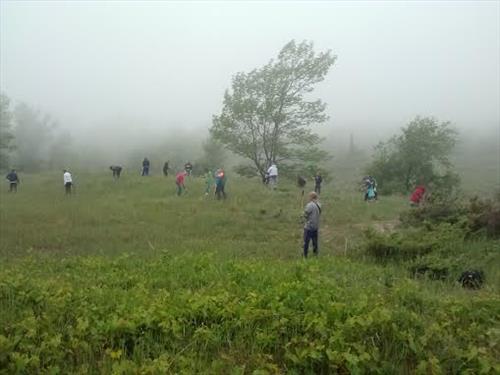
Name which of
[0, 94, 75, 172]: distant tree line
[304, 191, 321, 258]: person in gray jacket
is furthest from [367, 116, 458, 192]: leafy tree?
[0, 94, 75, 172]: distant tree line

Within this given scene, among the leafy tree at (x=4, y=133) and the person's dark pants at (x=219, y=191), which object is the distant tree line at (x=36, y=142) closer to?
the leafy tree at (x=4, y=133)

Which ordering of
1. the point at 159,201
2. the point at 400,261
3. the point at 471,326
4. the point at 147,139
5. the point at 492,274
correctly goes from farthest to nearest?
the point at 147,139 < the point at 159,201 < the point at 400,261 < the point at 492,274 < the point at 471,326

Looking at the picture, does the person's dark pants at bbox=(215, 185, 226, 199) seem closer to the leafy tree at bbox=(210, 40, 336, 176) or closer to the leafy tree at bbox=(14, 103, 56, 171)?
the leafy tree at bbox=(210, 40, 336, 176)

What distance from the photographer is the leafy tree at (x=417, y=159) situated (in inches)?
1715

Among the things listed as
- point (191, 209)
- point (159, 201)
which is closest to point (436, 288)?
point (191, 209)

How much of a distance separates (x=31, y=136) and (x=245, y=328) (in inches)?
3449

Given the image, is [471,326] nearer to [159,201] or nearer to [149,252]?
[149,252]

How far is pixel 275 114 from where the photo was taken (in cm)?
3959

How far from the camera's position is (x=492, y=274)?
11188 mm

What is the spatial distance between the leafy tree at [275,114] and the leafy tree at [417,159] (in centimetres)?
757

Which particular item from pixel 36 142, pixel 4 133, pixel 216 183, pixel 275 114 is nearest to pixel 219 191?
pixel 216 183

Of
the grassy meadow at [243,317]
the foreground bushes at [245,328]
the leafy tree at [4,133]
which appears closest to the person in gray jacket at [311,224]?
the grassy meadow at [243,317]

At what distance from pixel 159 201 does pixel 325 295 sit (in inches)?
819

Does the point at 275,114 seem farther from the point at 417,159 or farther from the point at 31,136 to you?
the point at 31,136
